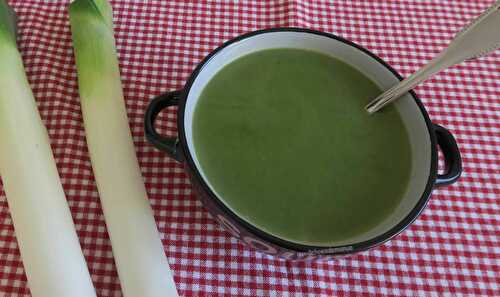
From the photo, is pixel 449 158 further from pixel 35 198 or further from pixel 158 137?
pixel 35 198

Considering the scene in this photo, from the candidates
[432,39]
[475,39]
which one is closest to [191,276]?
[475,39]

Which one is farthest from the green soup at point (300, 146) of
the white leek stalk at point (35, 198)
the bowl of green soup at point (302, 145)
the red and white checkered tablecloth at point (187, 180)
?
the white leek stalk at point (35, 198)

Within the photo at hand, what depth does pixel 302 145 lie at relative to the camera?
65 centimetres

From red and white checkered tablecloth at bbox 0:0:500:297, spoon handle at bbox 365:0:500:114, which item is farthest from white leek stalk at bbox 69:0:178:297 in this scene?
spoon handle at bbox 365:0:500:114

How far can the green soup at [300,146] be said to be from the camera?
0.60m

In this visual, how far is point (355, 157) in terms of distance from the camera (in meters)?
0.65

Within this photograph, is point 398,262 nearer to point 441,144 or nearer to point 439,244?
point 439,244

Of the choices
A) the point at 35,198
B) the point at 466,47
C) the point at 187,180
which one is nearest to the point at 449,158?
the point at 466,47

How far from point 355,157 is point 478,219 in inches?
10.0

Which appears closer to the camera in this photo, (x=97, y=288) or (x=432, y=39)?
(x=97, y=288)

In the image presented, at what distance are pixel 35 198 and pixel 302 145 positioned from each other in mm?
382

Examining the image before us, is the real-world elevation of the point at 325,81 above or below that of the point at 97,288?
above

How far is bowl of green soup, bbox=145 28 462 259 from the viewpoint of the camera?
584 millimetres

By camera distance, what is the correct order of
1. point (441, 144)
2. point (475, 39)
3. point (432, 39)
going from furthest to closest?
point (432, 39), point (441, 144), point (475, 39)
